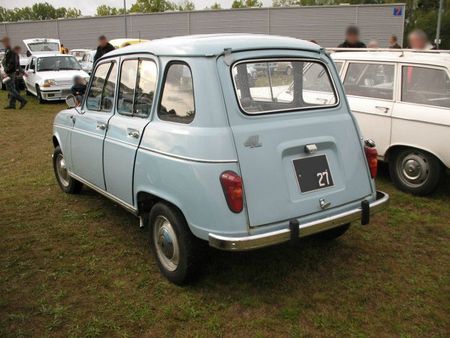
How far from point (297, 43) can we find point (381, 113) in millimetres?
2610

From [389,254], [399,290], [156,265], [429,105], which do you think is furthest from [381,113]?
[156,265]

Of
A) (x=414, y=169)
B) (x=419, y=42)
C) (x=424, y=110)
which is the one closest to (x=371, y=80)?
(x=424, y=110)

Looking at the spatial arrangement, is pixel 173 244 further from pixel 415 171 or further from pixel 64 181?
pixel 415 171

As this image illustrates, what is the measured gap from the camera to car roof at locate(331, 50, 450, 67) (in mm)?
5658

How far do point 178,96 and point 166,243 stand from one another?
1191 mm

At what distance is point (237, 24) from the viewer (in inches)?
1610

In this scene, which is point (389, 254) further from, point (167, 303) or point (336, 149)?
point (167, 303)

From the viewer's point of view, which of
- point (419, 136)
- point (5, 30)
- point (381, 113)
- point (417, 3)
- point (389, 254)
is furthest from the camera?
point (417, 3)

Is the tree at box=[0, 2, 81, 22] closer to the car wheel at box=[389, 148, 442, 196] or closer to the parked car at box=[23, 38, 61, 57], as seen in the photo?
the parked car at box=[23, 38, 61, 57]

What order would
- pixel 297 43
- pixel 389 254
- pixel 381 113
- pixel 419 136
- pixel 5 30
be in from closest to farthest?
pixel 297 43, pixel 389 254, pixel 419 136, pixel 381 113, pixel 5 30

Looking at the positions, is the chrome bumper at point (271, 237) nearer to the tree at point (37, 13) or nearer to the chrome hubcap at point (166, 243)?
the chrome hubcap at point (166, 243)

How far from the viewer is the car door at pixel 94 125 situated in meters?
4.61

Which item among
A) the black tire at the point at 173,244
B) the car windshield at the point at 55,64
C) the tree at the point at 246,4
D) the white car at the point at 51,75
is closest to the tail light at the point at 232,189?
the black tire at the point at 173,244

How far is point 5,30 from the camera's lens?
44719 mm
